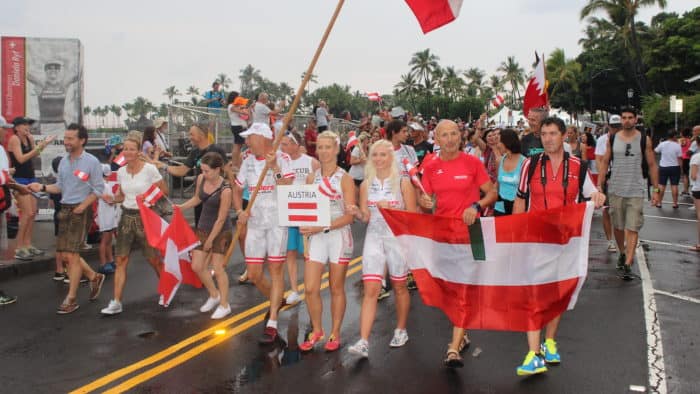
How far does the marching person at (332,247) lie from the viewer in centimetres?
577

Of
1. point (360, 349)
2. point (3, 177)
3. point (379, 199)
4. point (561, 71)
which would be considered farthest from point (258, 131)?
point (561, 71)

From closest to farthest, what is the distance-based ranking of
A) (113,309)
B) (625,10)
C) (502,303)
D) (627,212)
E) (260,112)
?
(502,303) < (113,309) < (627,212) < (260,112) < (625,10)

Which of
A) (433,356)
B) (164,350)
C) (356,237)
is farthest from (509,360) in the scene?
(356,237)

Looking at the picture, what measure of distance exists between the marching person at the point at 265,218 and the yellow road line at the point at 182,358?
40 centimetres

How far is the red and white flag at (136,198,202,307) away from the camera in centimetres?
704

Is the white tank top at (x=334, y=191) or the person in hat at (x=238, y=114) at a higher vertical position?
the person in hat at (x=238, y=114)

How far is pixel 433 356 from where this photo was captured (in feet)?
18.4

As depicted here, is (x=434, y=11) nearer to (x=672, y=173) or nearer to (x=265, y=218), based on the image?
(x=265, y=218)

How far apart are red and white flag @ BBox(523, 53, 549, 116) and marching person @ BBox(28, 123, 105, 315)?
286 inches

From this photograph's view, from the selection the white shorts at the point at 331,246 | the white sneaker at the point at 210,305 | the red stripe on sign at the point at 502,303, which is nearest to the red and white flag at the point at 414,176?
the white shorts at the point at 331,246

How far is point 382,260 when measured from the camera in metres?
5.70

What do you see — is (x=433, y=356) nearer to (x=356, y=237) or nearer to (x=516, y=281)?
(x=516, y=281)

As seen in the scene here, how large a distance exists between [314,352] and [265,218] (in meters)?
1.40

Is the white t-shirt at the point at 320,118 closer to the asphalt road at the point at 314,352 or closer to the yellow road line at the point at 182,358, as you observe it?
the asphalt road at the point at 314,352
